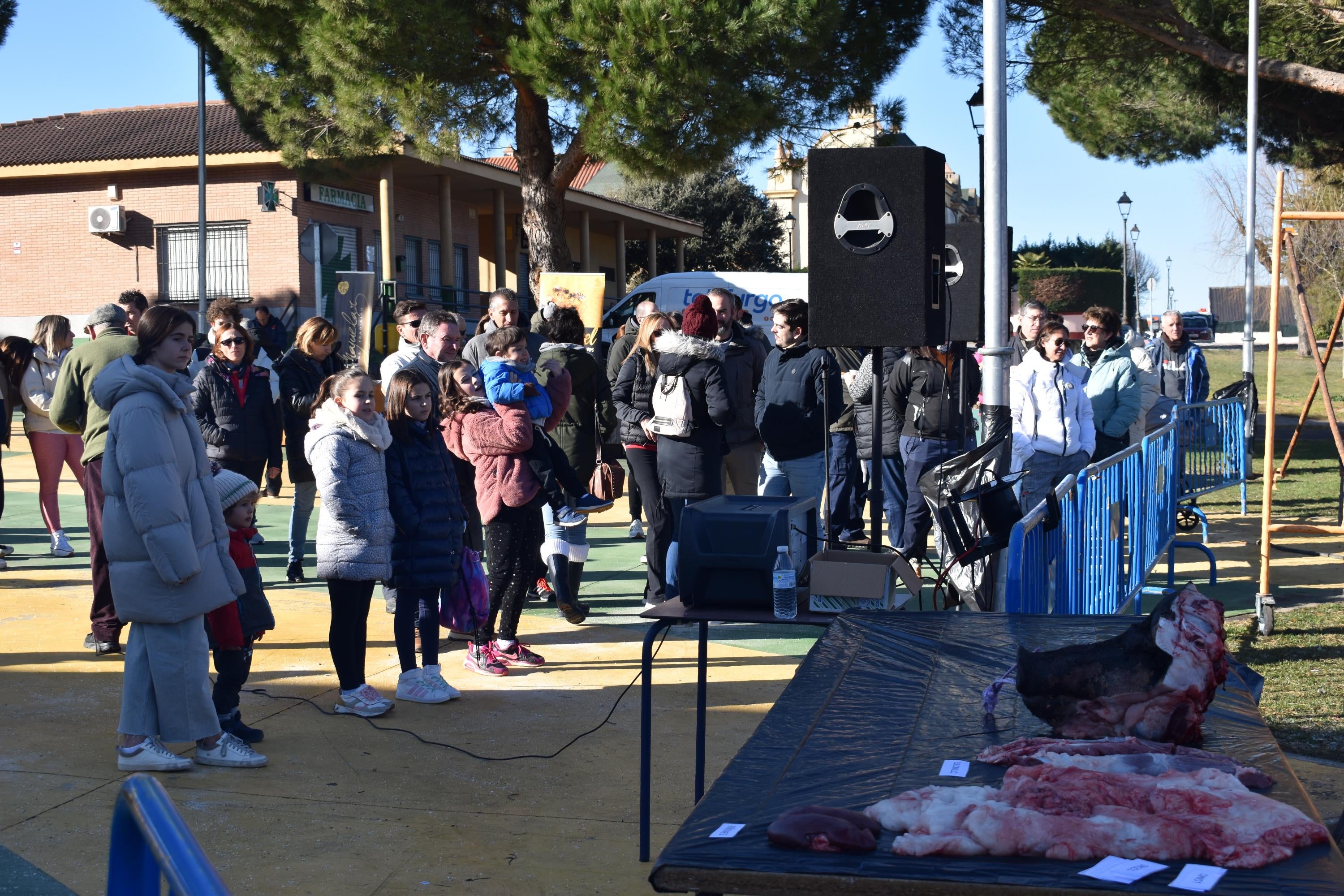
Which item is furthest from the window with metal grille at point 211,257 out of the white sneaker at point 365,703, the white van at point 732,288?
the white sneaker at point 365,703

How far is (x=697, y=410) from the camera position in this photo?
7.21 metres

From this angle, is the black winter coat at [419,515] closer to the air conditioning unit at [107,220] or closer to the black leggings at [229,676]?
the black leggings at [229,676]

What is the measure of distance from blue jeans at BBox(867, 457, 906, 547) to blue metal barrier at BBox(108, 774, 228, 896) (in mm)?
7279

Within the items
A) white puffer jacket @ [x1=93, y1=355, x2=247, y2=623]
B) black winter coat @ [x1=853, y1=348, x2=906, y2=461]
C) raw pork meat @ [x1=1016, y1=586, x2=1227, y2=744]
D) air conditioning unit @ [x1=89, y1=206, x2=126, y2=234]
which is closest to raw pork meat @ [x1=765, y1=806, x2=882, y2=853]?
raw pork meat @ [x1=1016, y1=586, x2=1227, y2=744]

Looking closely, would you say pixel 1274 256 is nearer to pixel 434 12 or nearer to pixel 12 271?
pixel 434 12

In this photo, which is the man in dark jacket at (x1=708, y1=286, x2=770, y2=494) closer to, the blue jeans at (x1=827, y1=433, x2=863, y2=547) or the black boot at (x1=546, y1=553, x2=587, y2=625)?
the blue jeans at (x1=827, y1=433, x2=863, y2=547)

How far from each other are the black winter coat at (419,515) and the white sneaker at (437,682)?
Result: 0.51 metres

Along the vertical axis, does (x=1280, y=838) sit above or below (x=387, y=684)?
above

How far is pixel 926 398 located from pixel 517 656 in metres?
3.44

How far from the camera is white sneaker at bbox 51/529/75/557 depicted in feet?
30.8

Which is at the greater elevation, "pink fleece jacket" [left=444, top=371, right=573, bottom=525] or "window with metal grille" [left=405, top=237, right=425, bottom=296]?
"window with metal grille" [left=405, top=237, right=425, bottom=296]

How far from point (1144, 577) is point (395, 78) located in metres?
13.7

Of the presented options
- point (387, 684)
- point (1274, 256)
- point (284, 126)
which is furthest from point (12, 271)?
point (1274, 256)

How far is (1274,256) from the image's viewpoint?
7320 millimetres
